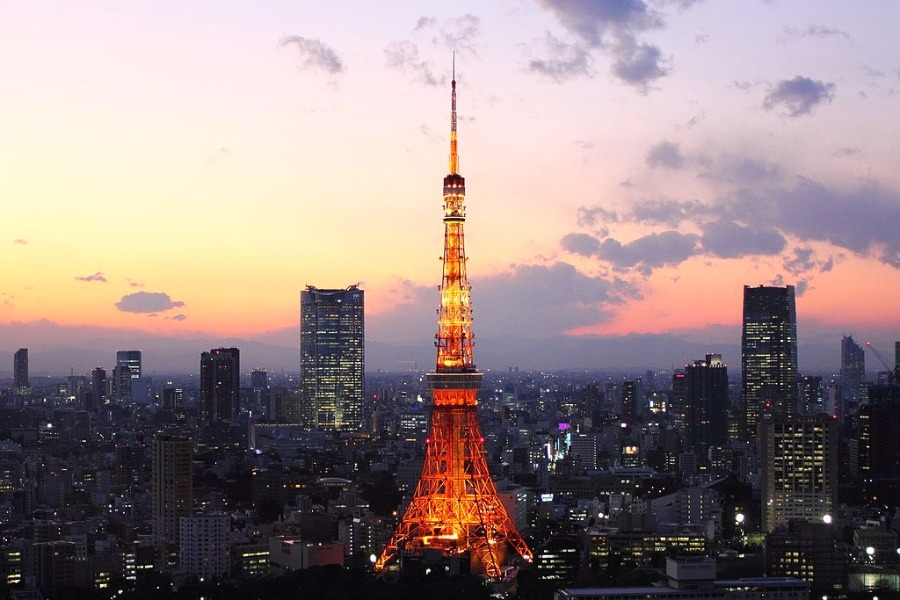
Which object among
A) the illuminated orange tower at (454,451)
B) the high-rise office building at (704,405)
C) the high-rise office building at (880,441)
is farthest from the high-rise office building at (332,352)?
the illuminated orange tower at (454,451)

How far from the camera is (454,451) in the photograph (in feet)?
90.7

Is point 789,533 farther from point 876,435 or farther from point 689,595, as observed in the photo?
point 876,435

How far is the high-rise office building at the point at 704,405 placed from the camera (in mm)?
62031

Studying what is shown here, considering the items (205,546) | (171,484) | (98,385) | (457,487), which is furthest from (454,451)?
(98,385)

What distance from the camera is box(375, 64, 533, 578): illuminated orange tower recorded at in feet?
90.2

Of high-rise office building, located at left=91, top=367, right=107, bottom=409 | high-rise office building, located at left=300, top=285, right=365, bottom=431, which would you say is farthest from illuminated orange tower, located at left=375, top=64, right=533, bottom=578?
high-rise office building, located at left=91, top=367, right=107, bottom=409

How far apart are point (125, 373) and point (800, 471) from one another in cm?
7004

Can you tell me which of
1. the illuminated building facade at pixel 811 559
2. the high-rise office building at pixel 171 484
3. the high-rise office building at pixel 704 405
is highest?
the high-rise office building at pixel 704 405

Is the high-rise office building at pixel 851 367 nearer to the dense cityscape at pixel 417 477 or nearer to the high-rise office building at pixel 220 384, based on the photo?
the dense cityscape at pixel 417 477

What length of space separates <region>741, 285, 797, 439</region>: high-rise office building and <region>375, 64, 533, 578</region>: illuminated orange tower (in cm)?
3830

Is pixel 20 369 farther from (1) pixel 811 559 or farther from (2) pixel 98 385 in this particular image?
(1) pixel 811 559

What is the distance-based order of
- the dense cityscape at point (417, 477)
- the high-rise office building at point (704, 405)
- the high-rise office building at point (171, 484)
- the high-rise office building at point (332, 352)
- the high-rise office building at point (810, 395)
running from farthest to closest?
the high-rise office building at point (332, 352) < the high-rise office building at point (810, 395) < the high-rise office building at point (704, 405) < the high-rise office building at point (171, 484) < the dense cityscape at point (417, 477)

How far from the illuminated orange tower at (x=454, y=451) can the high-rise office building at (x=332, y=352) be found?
48.7 meters

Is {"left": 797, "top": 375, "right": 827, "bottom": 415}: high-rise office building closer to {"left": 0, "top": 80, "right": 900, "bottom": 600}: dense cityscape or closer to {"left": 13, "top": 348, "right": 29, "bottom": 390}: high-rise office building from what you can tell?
{"left": 0, "top": 80, "right": 900, "bottom": 600}: dense cityscape
